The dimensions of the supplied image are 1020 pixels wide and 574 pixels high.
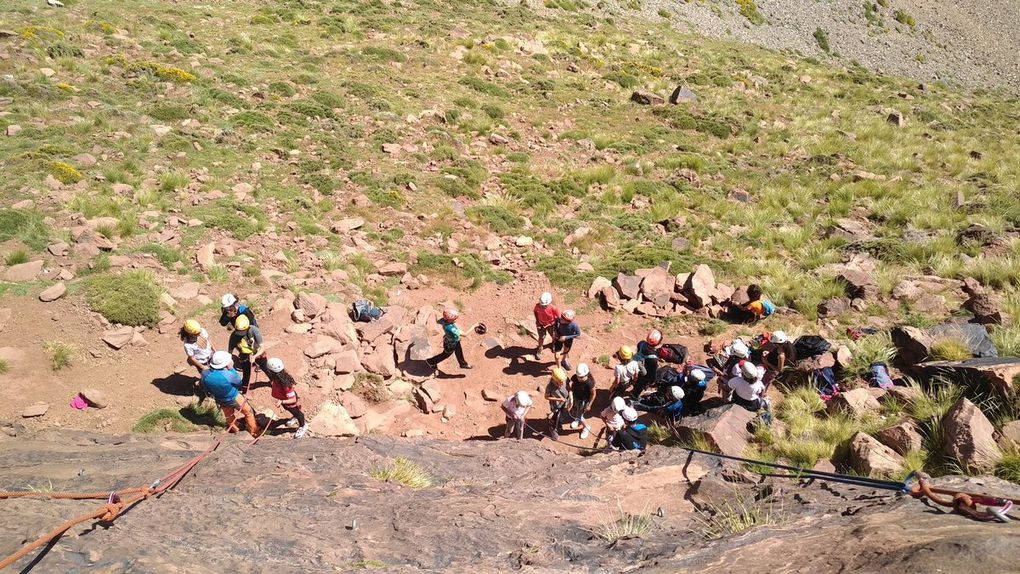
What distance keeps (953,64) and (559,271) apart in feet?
180

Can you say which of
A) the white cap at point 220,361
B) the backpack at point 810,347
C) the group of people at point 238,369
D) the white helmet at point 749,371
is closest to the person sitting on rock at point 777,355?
the backpack at point 810,347

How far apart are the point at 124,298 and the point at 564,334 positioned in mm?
8844

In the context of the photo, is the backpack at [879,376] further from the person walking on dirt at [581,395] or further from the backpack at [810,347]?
the person walking on dirt at [581,395]

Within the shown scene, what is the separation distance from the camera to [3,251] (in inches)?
424

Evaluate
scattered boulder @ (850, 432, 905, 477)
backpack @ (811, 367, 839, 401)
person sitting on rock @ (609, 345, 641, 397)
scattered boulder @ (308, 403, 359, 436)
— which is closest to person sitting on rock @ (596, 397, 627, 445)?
person sitting on rock @ (609, 345, 641, 397)

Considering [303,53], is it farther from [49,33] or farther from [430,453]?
[430,453]

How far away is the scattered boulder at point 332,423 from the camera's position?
865cm

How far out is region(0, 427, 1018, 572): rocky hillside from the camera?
12.0ft

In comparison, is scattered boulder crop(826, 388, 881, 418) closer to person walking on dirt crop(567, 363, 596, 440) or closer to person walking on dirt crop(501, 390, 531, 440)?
person walking on dirt crop(567, 363, 596, 440)

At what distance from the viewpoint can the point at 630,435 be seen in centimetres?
864

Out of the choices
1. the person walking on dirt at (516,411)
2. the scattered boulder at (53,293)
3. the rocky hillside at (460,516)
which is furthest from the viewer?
the scattered boulder at (53,293)

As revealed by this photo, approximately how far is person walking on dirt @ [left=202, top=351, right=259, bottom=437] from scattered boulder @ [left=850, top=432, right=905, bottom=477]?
865 centimetres

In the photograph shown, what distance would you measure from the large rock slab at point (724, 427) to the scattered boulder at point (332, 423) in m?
5.56

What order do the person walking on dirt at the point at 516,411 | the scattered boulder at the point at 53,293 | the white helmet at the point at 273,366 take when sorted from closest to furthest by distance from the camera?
1. the white helmet at the point at 273,366
2. the person walking on dirt at the point at 516,411
3. the scattered boulder at the point at 53,293
